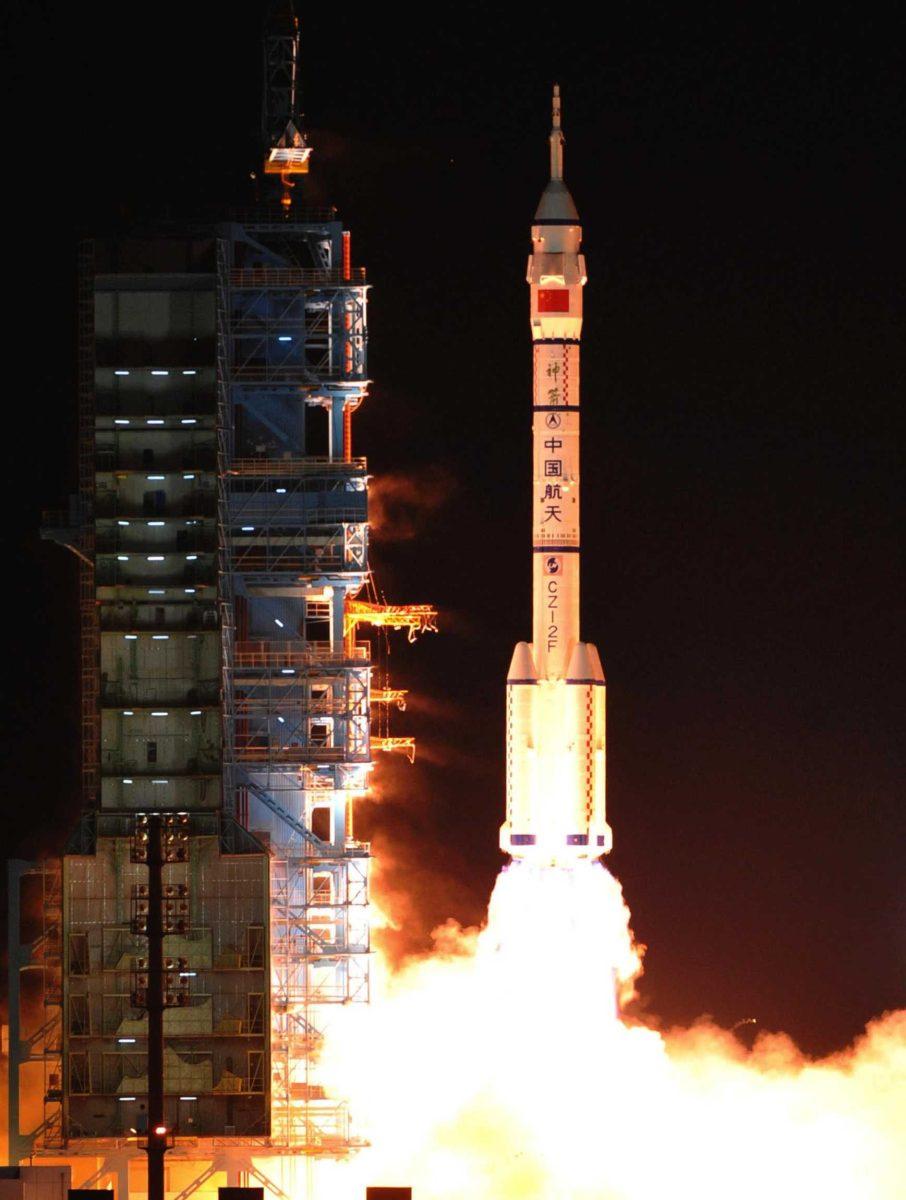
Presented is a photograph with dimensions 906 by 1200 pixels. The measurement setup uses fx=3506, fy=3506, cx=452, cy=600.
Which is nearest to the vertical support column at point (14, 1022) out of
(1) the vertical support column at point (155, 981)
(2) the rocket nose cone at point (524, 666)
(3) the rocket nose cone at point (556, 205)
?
(1) the vertical support column at point (155, 981)

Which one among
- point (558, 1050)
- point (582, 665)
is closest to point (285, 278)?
point (582, 665)

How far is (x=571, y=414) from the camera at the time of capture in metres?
59.5

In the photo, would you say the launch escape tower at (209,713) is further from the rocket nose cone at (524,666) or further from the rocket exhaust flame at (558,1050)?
the rocket nose cone at (524,666)

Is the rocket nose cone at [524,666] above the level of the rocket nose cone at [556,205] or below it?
below

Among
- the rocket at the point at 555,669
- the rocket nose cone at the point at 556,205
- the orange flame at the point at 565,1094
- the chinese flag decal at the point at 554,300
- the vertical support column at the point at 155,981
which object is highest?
the rocket nose cone at the point at 556,205

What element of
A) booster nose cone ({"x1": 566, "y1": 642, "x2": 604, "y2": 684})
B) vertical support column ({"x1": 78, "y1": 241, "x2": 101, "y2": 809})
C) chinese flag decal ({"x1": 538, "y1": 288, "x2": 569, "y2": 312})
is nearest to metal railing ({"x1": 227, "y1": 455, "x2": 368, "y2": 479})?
vertical support column ({"x1": 78, "y1": 241, "x2": 101, "y2": 809})

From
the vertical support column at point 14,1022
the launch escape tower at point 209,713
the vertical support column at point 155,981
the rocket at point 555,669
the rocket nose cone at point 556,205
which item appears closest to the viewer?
the vertical support column at point 155,981

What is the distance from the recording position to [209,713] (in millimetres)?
57812

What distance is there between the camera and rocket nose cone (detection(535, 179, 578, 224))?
197 feet

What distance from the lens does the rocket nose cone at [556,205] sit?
6019 cm

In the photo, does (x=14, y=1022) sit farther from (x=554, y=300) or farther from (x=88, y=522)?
(x=554, y=300)

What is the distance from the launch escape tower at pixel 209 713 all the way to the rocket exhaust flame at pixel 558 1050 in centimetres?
206

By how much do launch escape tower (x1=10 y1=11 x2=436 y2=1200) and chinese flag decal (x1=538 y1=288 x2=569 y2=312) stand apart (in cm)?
311

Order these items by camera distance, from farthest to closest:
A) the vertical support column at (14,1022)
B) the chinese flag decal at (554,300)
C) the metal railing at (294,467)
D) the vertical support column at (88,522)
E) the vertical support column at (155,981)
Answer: the chinese flag decal at (554,300)
the metal railing at (294,467)
the vertical support column at (88,522)
the vertical support column at (14,1022)
the vertical support column at (155,981)
